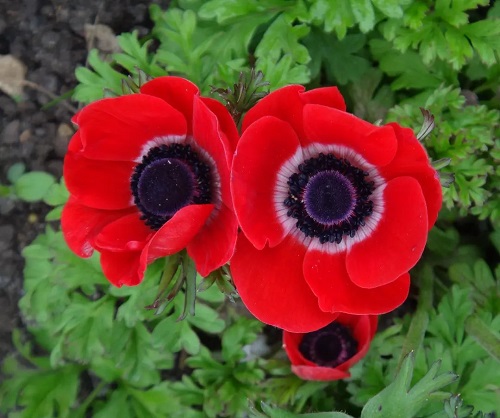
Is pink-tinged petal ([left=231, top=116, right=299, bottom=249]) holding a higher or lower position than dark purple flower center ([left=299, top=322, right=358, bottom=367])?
higher

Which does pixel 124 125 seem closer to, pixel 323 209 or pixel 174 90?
pixel 174 90

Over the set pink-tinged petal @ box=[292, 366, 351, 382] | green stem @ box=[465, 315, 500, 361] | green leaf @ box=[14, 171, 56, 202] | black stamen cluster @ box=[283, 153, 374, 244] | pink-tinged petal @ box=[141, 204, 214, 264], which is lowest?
pink-tinged petal @ box=[292, 366, 351, 382]

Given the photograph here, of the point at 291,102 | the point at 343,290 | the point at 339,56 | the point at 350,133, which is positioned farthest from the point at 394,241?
the point at 339,56

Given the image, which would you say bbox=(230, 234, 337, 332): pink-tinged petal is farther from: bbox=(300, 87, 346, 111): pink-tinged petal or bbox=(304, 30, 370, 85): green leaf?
bbox=(304, 30, 370, 85): green leaf

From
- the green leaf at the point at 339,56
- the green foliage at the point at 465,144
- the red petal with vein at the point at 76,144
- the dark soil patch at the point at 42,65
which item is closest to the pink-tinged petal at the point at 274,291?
the red petal with vein at the point at 76,144

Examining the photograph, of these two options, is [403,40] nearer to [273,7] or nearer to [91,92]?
[273,7]

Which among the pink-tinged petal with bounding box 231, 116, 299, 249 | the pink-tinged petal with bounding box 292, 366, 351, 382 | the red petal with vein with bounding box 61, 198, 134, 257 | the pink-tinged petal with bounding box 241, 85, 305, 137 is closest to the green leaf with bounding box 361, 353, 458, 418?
the pink-tinged petal with bounding box 292, 366, 351, 382
